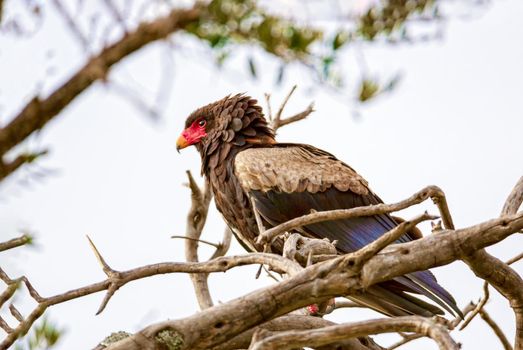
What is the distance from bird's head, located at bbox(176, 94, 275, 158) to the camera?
24.5 feet

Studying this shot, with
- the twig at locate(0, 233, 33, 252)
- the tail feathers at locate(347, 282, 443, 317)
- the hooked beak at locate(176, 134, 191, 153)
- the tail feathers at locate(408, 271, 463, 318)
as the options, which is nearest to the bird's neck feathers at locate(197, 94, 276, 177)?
the hooked beak at locate(176, 134, 191, 153)

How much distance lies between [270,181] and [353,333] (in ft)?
10.1

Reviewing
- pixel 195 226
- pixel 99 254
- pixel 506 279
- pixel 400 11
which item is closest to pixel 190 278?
pixel 195 226

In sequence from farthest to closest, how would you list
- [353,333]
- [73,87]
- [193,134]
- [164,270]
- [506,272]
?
[193,134] < [506,272] < [164,270] < [353,333] < [73,87]

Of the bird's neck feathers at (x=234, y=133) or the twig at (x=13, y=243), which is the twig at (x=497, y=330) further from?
the twig at (x=13, y=243)

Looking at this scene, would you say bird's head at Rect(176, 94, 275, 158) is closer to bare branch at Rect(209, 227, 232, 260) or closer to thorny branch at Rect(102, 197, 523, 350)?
bare branch at Rect(209, 227, 232, 260)

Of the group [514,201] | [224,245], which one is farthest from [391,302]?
[224,245]

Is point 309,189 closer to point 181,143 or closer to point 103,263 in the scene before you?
point 181,143

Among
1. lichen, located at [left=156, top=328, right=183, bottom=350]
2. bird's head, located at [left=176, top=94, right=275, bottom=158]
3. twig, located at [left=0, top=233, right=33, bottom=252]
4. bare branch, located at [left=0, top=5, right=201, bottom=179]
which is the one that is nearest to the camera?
bare branch, located at [left=0, top=5, right=201, bottom=179]

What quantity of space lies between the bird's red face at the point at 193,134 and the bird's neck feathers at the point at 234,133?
100 millimetres

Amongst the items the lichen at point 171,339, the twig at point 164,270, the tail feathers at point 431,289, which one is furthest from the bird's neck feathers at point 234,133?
the lichen at point 171,339

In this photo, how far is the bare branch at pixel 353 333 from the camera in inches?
146

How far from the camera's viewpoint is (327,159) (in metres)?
7.30

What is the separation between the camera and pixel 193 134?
779 centimetres
